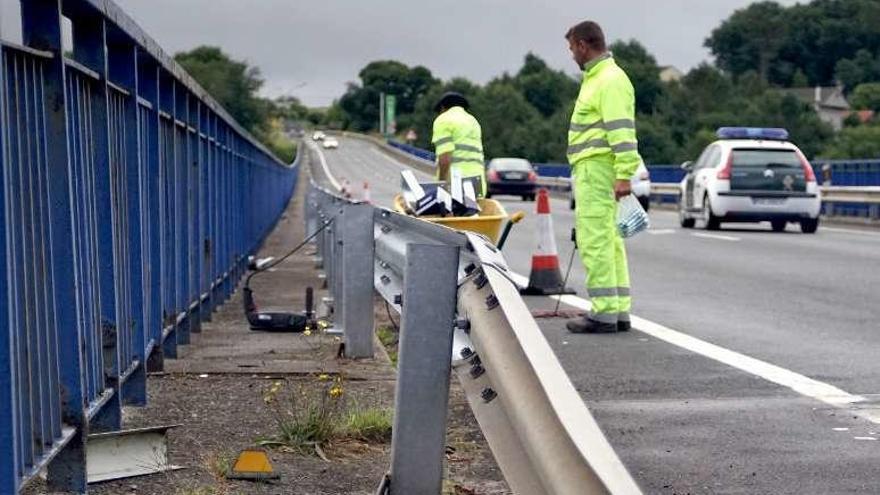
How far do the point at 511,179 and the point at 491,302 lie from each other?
4962 cm

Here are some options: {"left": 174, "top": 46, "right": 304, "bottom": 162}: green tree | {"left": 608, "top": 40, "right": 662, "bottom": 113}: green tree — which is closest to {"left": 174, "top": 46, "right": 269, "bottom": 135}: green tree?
{"left": 174, "top": 46, "right": 304, "bottom": 162}: green tree

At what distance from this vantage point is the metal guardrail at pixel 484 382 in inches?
130

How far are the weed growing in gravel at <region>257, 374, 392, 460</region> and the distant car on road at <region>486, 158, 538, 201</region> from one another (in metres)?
46.4

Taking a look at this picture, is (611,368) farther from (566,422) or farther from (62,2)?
(566,422)

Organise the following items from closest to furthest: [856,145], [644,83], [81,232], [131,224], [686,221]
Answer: [81,232] < [131,224] < [686,221] < [856,145] < [644,83]

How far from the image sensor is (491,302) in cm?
436

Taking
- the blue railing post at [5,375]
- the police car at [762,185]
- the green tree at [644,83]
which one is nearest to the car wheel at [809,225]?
the police car at [762,185]

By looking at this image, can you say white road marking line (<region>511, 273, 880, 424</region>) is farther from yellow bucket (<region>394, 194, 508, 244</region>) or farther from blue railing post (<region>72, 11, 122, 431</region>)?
blue railing post (<region>72, 11, 122, 431</region>)

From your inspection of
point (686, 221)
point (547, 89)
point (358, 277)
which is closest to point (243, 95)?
point (547, 89)

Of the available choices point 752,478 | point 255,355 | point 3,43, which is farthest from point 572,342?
point 3,43

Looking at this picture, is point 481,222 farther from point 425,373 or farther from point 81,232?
point 425,373

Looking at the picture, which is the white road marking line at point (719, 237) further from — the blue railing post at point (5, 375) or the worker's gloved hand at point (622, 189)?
the blue railing post at point (5, 375)

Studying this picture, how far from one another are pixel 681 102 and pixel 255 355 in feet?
451

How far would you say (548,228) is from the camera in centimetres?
1467
